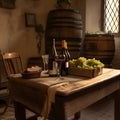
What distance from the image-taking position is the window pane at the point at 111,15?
362 centimetres

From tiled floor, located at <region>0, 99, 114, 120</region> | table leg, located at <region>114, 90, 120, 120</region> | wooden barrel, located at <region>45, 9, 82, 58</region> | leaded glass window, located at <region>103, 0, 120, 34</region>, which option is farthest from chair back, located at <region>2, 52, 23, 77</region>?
leaded glass window, located at <region>103, 0, 120, 34</region>

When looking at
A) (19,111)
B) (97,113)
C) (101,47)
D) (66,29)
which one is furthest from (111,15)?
(19,111)

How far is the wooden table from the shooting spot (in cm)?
118

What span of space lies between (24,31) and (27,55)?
14.0 inches

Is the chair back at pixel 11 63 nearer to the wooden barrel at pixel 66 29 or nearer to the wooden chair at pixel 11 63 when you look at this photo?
the wooden chair at pixel 11 63

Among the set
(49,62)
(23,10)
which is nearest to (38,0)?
(23,10)

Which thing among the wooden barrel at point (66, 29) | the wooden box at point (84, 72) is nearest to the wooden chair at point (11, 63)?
the wooden barrel at point (66, 29)

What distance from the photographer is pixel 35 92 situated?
4.31ft

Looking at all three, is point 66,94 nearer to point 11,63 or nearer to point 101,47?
point 11,63

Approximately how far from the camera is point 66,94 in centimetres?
113

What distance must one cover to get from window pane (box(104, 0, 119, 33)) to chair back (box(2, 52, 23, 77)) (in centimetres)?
192

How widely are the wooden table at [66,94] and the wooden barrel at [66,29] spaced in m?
1.33

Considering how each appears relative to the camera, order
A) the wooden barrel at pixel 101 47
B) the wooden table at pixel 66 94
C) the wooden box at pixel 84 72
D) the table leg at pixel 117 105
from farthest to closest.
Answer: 1. the wooden barrel at pixel 101 47
2. the table leg at pixel 117 105
3. the wooden box at pixel 84 72
4. the wooden table at pixel 66 94

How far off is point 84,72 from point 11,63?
1.22m
